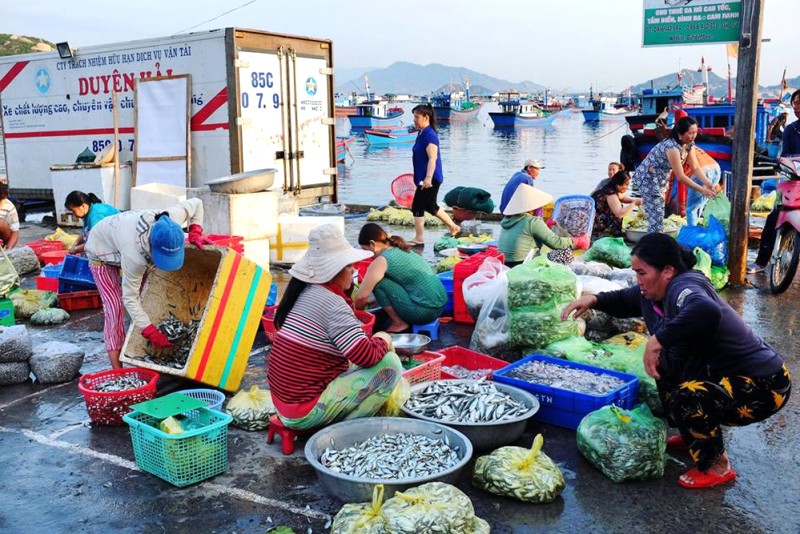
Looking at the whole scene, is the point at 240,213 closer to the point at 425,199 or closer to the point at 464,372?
the point at 425,199

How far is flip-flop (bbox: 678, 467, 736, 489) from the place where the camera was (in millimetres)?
3840

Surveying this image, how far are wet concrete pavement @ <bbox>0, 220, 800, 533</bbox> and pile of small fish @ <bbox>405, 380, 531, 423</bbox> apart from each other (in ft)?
1.03

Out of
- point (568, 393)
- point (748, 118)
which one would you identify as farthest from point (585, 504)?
point (748, 118)

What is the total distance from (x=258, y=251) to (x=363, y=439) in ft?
14.9

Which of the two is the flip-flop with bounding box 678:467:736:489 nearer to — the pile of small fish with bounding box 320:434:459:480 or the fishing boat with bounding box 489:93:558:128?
the pile of small fish with bounding box 320:434:459:480

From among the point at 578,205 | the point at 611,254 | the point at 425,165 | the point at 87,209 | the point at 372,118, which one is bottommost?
the point at 611,254

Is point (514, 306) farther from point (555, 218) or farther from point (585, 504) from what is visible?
point (555, 218)

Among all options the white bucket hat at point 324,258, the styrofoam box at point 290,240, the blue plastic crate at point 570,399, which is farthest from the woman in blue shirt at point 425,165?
the white bucket hat at point 324,258

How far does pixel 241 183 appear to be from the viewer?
814 cm

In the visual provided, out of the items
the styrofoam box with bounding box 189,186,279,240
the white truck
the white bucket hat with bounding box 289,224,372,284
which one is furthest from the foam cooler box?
the white truck

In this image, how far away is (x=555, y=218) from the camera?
30.4 feet

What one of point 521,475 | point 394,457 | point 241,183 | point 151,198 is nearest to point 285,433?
point 394,457

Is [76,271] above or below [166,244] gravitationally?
below

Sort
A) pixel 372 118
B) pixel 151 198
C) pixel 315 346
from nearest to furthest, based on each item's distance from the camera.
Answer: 1. pixel 315 346
2. pixel 151 198
3. pixel 372 118
